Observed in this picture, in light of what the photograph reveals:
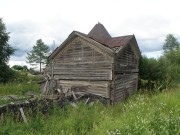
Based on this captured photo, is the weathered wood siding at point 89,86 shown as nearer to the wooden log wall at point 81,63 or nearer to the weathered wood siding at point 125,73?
the wooden log wall at point 81,63

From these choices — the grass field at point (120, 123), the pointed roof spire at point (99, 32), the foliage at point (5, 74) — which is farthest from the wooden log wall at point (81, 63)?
the foliage at point (5, 74)

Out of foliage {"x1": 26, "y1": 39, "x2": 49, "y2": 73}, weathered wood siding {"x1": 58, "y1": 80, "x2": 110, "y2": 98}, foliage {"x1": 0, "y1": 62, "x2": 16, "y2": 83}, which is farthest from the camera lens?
foliage {"x1": 26, "y1": 39, "x2": 49, "y2": 73}

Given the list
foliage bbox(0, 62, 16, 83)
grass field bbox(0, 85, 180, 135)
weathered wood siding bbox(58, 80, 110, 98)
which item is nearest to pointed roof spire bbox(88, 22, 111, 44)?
weathered wood siding bbox(58, 80, 110, 98)

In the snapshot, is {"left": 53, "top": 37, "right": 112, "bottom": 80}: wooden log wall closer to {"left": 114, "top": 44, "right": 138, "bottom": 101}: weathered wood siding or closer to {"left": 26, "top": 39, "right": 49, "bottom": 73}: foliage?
{"left": 114, "top": 44, "right": 138, "bottom": 101}: weathered wood siding

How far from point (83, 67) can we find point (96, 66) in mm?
1284

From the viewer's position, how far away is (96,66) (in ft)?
50.7

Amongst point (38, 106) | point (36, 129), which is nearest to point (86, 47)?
point (38, 106)

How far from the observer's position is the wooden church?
48.8 ft

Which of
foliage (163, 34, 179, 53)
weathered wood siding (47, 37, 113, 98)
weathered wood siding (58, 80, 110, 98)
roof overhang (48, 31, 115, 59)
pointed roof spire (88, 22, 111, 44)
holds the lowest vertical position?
weathered wood siding (58, 80, 110, 98)

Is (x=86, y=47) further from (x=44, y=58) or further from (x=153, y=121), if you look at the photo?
(x=44, y=58)

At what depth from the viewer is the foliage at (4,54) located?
91.3 feet

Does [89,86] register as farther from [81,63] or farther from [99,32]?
[99,32]

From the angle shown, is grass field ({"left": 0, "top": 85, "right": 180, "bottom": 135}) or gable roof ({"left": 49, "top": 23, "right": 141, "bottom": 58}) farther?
gable roof ({"left": 49, "top": 23, "right": 141, "bottom": 58})

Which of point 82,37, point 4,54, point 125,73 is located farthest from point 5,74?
point 125,73
